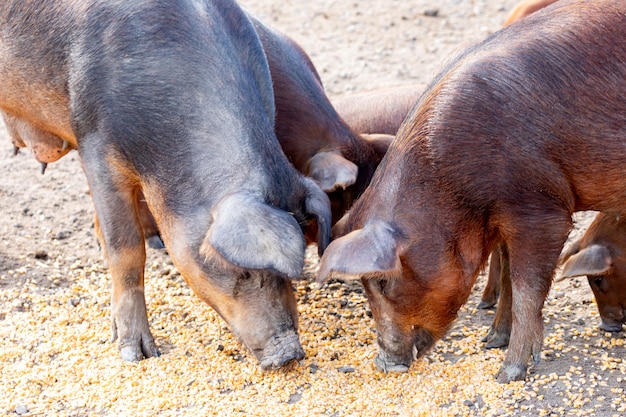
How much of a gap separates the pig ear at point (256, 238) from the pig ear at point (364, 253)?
6.3 inches

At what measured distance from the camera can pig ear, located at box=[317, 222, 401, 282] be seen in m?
5.07

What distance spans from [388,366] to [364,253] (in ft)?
3.00

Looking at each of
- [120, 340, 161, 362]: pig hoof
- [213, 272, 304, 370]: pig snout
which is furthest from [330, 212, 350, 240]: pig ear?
[120, 340, 161, 362]: pig hoof

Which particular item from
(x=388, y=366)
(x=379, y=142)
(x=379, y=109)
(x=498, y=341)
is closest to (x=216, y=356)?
(x=388, y=366)

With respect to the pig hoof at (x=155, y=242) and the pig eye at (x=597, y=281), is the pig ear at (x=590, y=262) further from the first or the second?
the pig hoof at (x=155, y=242)

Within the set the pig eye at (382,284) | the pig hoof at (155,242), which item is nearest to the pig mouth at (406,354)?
the pig eye at (382,284)

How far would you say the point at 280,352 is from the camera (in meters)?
5.55

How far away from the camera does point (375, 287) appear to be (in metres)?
5.57

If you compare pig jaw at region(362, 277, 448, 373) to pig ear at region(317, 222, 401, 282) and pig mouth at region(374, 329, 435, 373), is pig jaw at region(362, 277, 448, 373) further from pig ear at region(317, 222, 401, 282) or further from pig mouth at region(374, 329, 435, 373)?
pig ear at region(317, 222, 401, 282)

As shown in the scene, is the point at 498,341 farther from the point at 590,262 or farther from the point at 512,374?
the point at 590,262

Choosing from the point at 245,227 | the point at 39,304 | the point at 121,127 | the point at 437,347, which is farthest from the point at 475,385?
the point at 39,304

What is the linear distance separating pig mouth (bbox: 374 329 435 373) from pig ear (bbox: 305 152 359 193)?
1120mm

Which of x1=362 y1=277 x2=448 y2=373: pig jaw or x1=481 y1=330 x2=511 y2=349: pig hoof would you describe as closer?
x1=362 y1=277 x2=448 y2=373: pig jaw

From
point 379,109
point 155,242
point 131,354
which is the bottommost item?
point 155,242
